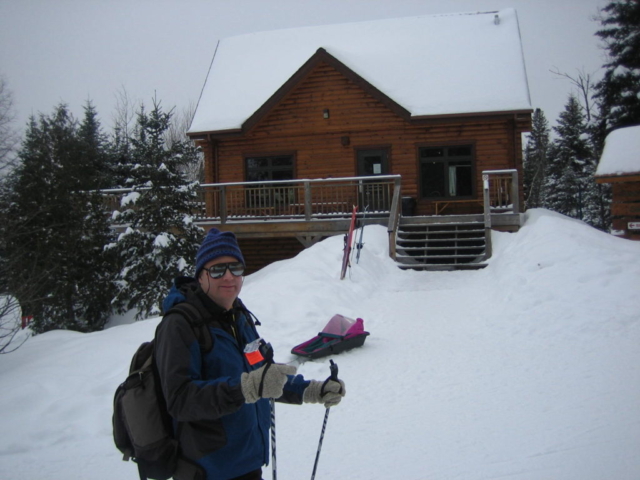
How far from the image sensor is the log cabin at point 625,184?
11.0 meters

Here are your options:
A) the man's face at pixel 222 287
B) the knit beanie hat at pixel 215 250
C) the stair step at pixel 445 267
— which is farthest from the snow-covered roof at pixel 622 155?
the man's face at pixel 222 287

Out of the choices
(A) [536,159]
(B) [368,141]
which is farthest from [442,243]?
(A) [536,159]

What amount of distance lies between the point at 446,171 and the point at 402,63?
4.41 meters

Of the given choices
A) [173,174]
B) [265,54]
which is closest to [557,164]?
[265,54]

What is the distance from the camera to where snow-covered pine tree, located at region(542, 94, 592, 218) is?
3247 centimetres

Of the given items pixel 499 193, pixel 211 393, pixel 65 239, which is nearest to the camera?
pixel 211 393

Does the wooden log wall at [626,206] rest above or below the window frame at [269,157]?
below

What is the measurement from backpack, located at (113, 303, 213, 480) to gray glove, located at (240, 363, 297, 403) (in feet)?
0.91

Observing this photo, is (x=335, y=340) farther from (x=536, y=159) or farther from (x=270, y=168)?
(x=536, y=159)

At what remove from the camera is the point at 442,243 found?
40.4 ft

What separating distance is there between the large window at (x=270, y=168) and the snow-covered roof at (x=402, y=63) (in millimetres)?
1324

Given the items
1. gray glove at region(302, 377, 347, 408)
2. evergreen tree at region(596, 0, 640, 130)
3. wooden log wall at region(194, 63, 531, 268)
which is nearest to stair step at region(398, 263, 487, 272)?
wooden log wall at region(194, 63, 531, 268)

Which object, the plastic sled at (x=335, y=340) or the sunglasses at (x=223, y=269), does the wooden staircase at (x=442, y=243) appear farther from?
the sunglasses at (x=223, y=269)

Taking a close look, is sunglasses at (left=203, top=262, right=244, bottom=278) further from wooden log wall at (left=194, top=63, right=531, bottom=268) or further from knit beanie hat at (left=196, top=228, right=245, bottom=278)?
wooden log wall at (left=194, top=63, right=531, bottom=268)
